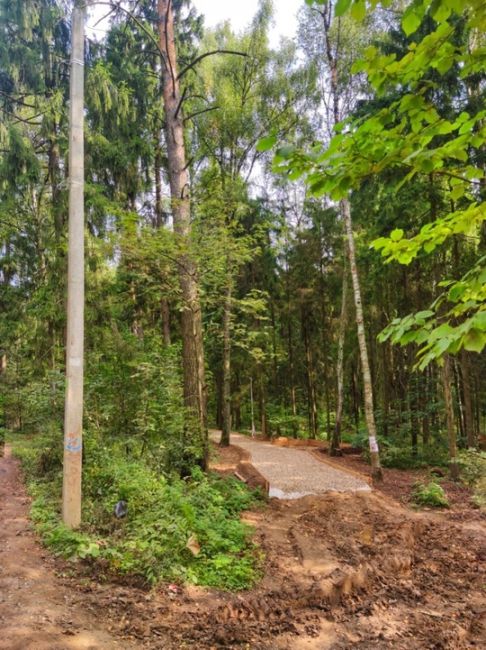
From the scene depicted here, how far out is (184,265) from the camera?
273 inches

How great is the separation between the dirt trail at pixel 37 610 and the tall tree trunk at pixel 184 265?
10.8 feet

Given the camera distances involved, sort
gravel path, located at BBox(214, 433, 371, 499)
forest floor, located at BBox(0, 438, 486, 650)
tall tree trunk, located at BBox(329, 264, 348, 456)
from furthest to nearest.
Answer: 1. tall tree trunk, located at BBox(329, 264, 348, 456)
2. gravel path, located at BBox(214, 433, 371, 499)
3. forest floor, located at BBox(0, 438, 486, 650)

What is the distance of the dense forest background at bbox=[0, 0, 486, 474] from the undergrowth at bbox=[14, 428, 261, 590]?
853 millimetres

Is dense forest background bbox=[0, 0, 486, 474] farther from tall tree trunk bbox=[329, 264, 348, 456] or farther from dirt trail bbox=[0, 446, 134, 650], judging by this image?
dirt trail bbox=[0, 446, 134, 650]

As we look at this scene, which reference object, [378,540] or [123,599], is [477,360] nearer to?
[378,540]

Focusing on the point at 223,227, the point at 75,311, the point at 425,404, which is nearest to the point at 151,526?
the point at 75,311

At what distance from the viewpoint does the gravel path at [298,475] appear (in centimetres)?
841

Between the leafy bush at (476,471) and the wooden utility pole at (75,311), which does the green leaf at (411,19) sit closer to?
the wooden utility pole at (75,311)

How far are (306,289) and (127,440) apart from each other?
12.8 meters

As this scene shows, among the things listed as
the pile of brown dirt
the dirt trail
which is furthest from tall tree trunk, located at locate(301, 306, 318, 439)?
the dirt trail

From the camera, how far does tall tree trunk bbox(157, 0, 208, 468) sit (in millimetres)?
7082

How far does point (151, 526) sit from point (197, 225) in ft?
14.8

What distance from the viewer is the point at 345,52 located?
11.7 meters

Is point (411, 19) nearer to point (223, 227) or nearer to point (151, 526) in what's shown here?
point (151, 526)
